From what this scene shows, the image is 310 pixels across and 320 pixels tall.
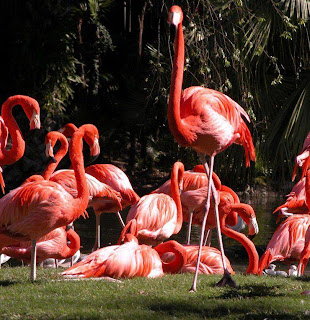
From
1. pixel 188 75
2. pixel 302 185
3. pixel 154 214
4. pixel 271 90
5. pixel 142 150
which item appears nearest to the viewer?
pixel 154 214

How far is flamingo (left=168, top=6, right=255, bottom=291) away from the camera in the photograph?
4.56m

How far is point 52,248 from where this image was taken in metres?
6.14

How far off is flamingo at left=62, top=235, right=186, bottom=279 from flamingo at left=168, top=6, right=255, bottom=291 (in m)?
0.74

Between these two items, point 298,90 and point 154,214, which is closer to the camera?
point 154,214

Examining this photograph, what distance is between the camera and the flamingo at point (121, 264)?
17.0 feet

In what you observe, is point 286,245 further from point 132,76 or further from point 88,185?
point 132,76

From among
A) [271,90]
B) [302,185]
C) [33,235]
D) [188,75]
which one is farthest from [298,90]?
[33,235]

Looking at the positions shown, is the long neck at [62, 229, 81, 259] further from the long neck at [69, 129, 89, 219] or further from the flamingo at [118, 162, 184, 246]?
the long neck at [69, 129, 89, 219]

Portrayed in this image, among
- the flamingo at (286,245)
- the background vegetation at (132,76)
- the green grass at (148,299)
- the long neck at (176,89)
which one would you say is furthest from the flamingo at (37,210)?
the background vegetation at (132,76)

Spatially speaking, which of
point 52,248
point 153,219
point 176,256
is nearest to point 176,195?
point 153,219

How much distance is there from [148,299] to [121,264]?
3.72ft

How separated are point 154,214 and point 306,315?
2846 mm

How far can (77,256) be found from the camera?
6887 millimetres

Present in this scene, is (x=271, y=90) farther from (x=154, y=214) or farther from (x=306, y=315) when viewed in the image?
(x=306, y=315)
